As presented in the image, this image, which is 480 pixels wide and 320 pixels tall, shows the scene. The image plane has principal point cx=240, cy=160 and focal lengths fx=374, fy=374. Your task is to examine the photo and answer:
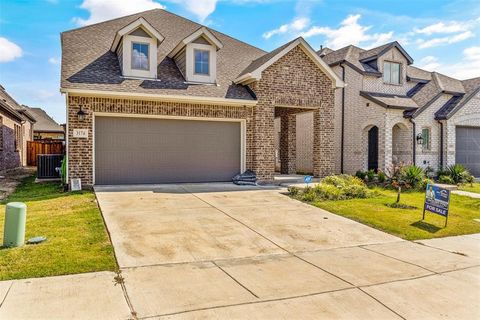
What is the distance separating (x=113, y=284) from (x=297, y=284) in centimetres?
243

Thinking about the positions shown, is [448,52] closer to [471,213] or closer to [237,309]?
[471,213]

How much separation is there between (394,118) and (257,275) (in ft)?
48.5

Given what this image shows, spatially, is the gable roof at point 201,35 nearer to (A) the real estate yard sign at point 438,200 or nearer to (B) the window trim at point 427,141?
(A) the real estate yard sign at point 438,200

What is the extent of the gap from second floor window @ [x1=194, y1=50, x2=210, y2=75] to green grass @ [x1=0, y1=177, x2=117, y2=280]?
6.82 metres

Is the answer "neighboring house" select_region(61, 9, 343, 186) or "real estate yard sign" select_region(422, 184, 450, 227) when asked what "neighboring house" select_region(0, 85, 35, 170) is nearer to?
"neighboring house" select_region(61, 9, 343, 186)

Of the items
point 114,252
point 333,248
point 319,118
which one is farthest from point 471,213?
point 114,252

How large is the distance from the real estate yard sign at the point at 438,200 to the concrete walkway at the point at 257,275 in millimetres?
1074

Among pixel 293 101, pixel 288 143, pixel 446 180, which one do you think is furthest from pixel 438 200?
pixel 288 143

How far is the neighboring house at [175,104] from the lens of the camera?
41.9 feet

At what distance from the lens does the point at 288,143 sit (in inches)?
770

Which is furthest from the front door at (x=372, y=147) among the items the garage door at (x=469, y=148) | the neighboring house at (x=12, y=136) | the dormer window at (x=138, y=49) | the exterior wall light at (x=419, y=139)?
the neighboring house at (x=12, y=136)

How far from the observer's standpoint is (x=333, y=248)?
23.0 ft

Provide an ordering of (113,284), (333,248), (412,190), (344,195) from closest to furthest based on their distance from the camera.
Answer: (113,284)
(333,248)
(344,195)
(412,190)

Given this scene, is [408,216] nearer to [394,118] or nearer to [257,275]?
[257,275]
